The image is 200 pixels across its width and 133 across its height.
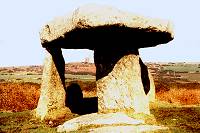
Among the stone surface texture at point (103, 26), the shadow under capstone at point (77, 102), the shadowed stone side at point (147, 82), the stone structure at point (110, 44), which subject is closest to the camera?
the stone surface texture at point (103, 26)

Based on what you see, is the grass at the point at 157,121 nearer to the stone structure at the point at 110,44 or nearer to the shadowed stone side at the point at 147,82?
the stone structure at the point at 110,44

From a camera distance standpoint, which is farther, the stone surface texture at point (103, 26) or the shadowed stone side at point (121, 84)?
the shadowed stone side at point (121, 84)

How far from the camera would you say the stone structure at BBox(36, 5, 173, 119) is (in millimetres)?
12547

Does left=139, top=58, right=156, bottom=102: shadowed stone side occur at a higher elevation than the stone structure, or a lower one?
lower

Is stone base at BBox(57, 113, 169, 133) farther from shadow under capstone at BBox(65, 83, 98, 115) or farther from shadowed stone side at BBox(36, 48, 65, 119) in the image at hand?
shadow under capstone at BBox(65, 83, 98, 115)

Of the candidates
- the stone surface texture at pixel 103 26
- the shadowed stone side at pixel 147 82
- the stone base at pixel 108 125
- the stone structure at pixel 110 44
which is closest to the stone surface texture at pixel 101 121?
the stone base at pixel 108 125

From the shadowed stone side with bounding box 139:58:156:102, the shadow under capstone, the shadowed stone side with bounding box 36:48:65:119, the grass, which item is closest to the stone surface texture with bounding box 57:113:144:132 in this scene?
the grass

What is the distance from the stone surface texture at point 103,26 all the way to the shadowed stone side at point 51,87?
3.34ft

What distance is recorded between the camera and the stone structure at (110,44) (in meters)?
12.5

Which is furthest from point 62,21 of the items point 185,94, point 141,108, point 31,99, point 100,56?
point 185,94

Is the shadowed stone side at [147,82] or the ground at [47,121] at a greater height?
the shadowed stone side at [147,82]

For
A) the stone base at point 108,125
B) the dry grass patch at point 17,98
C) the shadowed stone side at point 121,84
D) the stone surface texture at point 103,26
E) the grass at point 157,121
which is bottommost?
the dry grass patch at point 17,98

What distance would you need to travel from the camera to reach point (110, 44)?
14.6 metres

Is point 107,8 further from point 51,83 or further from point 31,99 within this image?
point 31,99
